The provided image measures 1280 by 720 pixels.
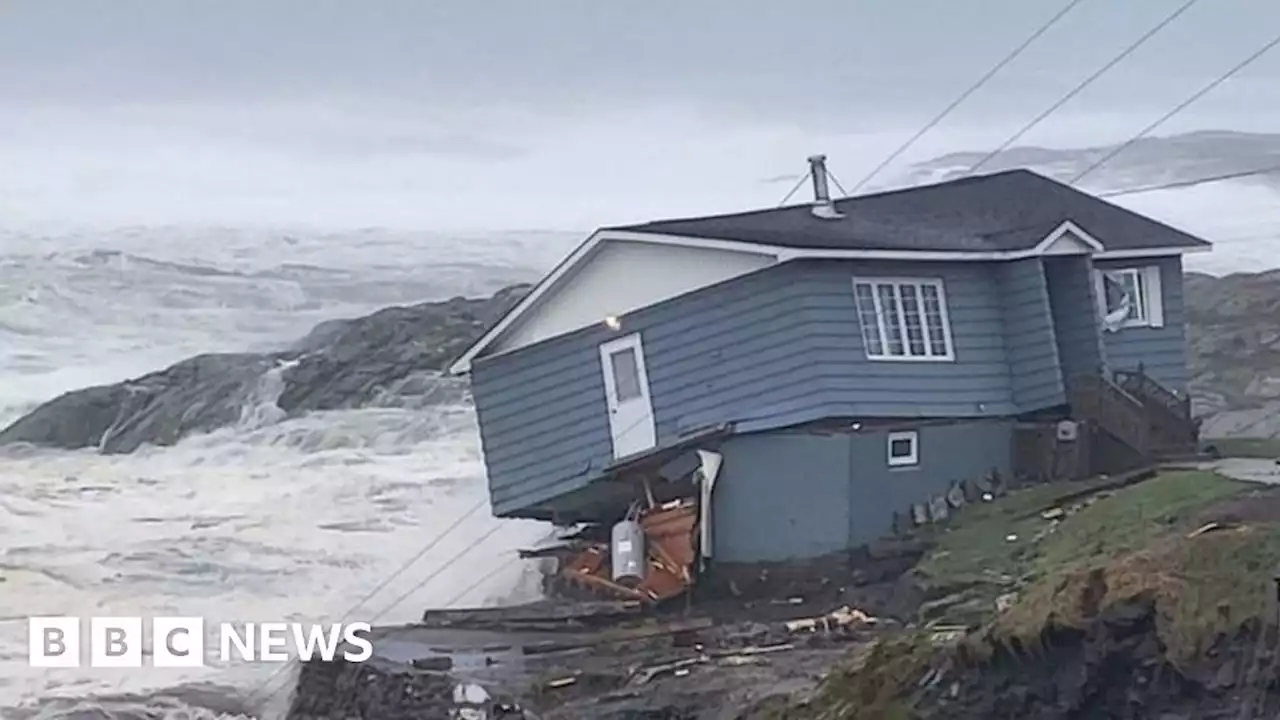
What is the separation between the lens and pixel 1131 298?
8203 millimetres

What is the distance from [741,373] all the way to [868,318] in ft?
1.58

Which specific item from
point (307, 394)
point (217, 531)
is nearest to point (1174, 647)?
point (217, 531)

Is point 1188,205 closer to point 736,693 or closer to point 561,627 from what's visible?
point 561,627

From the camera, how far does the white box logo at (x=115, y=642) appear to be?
22.4 ft

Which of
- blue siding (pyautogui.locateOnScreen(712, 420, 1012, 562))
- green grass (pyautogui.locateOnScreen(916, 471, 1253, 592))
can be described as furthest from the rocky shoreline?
green grass (pyautogui.locateOnScreen(916, 471, 1253, 592))

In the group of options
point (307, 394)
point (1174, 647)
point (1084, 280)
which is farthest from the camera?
point (307, 394)

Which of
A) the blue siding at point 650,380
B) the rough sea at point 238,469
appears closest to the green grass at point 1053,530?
the blue siding at point 650,380

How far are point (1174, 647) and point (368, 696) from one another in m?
2.77

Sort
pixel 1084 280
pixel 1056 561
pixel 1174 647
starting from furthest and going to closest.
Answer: pixel 1084 280 < pixel 1056 561 < pixel 1174 647

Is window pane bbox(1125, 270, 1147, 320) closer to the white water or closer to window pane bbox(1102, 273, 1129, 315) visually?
window pane bbox(1102, 273, 1129, 315)

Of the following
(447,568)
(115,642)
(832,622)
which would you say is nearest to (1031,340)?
(832,622)

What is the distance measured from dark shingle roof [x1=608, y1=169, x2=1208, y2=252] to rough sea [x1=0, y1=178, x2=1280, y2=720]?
1.62m

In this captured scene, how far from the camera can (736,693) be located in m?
4.99

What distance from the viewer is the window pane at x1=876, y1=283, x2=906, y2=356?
7.29 meters
